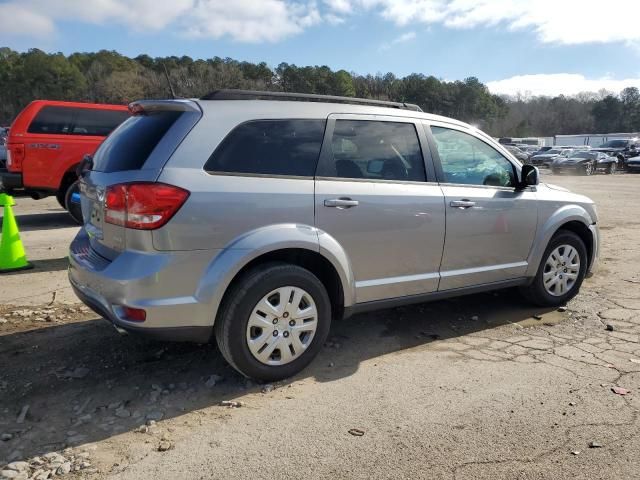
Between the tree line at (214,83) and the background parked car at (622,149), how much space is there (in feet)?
45.2

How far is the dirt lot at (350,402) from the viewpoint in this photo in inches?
104

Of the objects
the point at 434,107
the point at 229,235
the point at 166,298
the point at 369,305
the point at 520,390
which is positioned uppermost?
the point at 434,107

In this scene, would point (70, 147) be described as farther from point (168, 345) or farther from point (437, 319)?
point (437, 319)

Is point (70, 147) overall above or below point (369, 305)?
above

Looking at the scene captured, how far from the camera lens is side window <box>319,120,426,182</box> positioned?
3.68 m

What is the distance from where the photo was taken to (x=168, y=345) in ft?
13.3

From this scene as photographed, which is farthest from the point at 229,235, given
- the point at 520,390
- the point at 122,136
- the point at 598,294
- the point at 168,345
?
the point at 598,294

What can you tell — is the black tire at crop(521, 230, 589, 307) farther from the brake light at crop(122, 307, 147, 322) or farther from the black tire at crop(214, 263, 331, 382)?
the brake light at crop(122, 307, 147, 322)

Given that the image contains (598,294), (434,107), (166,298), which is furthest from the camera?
(434,107)

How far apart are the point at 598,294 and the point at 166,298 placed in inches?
187

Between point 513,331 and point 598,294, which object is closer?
point 513,331

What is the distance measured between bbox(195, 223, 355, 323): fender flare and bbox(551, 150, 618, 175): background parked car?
30446 millimetres

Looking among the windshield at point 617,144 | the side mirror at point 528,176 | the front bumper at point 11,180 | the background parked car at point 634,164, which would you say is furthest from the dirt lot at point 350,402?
the windshield at point 617,144

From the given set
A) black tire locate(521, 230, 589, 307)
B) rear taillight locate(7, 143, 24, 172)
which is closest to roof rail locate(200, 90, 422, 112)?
black tire locate(521, 230, 589, 307)
